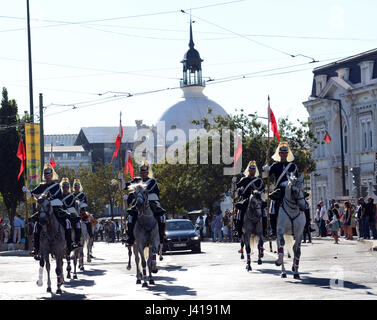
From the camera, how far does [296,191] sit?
18781mm

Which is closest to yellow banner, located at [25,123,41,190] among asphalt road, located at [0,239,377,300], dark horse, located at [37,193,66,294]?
asphalt road, located at [0,239,377,300]

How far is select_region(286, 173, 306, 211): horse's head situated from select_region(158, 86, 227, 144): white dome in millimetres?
137704

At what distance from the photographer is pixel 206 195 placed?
71.1 meters

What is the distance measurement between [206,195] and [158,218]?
51808mm

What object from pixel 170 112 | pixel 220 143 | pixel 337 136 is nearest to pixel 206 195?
pixel 220 143

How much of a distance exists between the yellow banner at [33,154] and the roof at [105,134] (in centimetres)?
14319

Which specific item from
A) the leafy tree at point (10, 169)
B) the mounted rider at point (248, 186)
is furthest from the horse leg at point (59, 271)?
the leafy tree at point (10, 169)

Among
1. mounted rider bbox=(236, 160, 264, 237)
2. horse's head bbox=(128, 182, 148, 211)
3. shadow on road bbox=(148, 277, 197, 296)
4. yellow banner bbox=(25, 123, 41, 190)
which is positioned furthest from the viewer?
yellow banner bbox=(25, 123, 41, 190)

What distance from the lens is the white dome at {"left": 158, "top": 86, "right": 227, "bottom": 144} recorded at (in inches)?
6240

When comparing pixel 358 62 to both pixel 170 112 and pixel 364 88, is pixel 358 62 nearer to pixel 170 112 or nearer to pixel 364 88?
pixel 364 88

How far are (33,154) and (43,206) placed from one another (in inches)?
897

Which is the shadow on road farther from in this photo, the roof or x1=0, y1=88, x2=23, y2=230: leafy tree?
the roof

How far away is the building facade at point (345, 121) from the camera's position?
225 ft

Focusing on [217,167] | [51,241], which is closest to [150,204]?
[51,241]
